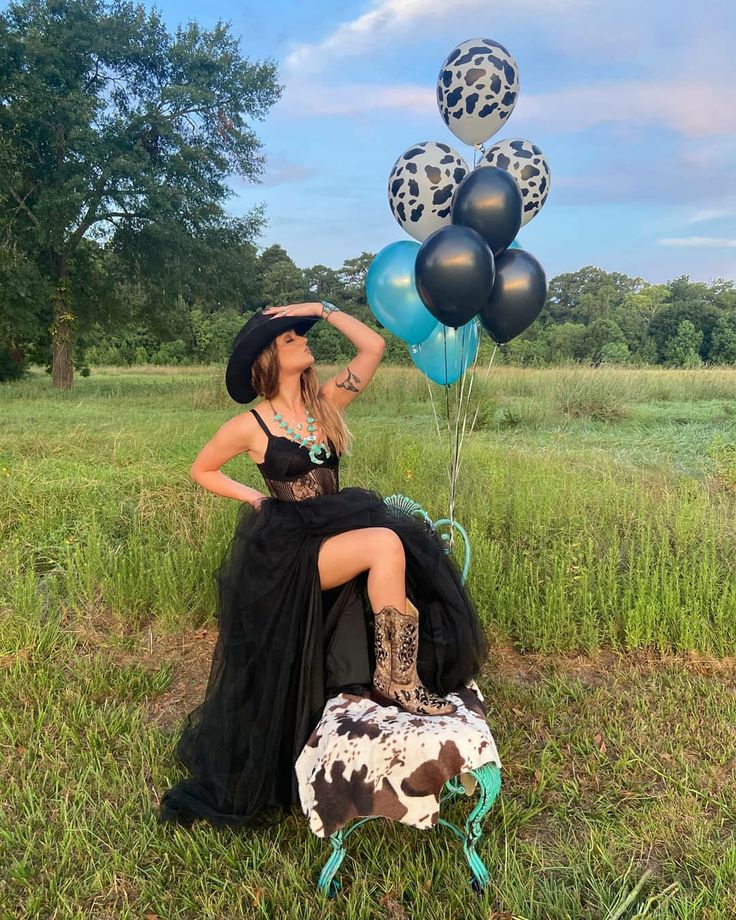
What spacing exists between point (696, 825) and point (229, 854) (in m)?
1.45

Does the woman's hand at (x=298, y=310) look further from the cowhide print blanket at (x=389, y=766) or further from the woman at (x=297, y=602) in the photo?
the cowhide print blanket at (x=389, y=766)

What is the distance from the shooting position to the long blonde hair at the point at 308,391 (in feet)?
7.71

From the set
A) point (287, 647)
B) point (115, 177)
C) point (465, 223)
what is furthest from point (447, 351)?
point (115, 177)

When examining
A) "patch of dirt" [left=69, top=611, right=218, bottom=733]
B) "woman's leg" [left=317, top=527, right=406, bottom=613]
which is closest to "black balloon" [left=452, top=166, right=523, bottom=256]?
"woman's leg" [left=317, top=527, right=406, bottom=613]

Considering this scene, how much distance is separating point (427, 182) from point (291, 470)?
142 centimetres

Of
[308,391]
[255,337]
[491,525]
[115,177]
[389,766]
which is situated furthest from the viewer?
[115,177]

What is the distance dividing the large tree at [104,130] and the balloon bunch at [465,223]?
45.9ft

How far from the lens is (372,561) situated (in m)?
2.05

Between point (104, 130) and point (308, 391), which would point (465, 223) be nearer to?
point (308, 391)

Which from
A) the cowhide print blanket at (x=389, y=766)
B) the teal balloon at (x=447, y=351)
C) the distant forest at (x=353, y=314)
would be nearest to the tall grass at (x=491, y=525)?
the teal balloon at (x=447, y=351)

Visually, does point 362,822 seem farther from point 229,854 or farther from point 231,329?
point 231,329

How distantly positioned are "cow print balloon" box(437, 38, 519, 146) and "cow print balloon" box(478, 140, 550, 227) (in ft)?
0.48

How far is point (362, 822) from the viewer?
199 centimetres

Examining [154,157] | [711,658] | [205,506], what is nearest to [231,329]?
[154,157]
